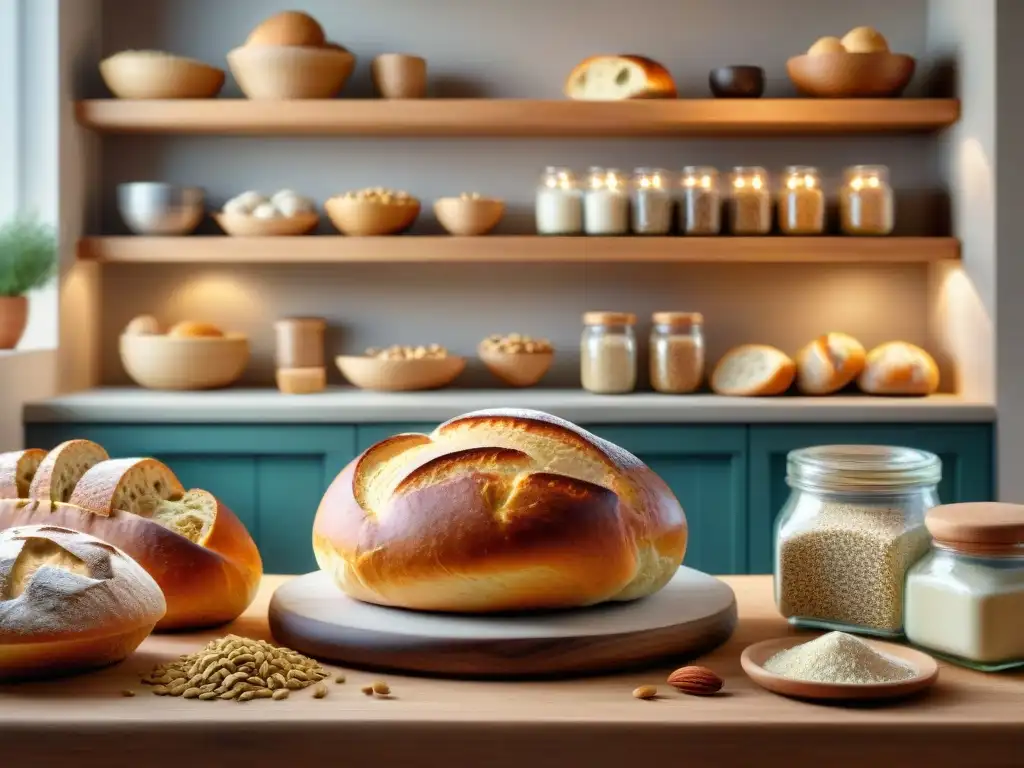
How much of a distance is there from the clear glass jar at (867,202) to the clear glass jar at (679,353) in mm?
488

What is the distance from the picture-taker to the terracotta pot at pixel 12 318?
297 centimetres

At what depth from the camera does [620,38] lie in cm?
341

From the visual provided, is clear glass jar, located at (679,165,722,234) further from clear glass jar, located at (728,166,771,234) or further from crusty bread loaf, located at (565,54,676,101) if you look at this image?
crusty bread loaf, located at (565,54,676,101)

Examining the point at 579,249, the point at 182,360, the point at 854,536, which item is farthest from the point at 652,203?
the point at 854,536

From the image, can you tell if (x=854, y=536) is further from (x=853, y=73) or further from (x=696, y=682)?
(x=853, y=73)

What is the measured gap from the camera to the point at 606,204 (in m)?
3.17

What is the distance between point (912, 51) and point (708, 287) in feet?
2.87

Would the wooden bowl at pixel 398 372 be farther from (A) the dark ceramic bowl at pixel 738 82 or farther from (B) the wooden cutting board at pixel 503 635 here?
(B) the wooden cutting board at pixel 503 635

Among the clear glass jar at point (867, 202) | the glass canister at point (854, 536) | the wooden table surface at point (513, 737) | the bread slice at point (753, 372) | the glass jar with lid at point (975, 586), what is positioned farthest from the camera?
the clear glass jar at point (867, 202)

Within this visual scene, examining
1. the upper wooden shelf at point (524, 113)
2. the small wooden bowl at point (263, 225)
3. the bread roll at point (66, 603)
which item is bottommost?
the bread roll at point (66, 603)

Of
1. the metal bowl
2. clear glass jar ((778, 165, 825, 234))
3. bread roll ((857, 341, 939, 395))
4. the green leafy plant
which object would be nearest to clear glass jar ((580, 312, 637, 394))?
clear glass jar ((778, 165, 825, 234))

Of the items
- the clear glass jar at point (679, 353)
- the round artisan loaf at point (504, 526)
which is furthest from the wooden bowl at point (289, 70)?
the round artisan loaf at point (504, 526)

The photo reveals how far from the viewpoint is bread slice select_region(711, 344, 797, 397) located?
309 centimetres

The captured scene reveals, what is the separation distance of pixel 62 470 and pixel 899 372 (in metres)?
2.48
